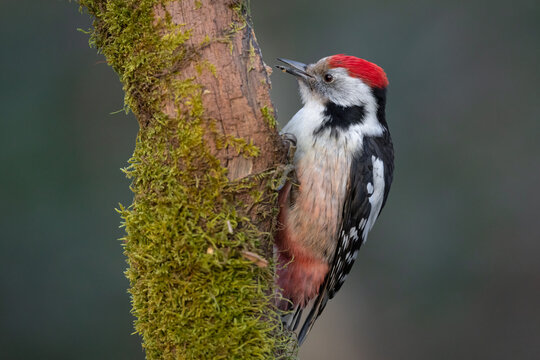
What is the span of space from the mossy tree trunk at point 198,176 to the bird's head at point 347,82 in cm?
89

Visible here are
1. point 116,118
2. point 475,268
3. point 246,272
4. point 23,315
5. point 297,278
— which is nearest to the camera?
point 246,272

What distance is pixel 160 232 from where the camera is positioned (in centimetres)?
205

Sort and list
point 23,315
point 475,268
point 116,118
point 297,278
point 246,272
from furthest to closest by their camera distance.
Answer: point 475,268
point 116,118
point 23,315
point 297,278
point 246,272

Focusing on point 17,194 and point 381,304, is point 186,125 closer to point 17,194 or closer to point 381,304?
point 17,194

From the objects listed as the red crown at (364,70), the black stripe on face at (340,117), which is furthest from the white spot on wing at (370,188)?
the red crown at (364,70)

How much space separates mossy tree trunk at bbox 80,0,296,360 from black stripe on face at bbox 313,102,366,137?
69cm

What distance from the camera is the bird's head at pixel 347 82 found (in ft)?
9.62

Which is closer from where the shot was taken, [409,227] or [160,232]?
[160,232]

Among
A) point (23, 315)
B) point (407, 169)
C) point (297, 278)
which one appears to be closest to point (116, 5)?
point (297, 278)

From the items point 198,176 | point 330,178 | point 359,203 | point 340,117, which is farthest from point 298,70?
point 198,176

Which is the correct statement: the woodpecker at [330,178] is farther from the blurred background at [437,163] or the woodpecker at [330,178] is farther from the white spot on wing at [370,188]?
the blurred background at [437,163]

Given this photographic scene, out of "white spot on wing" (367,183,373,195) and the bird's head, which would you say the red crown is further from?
"white spot on wing" (367,183,373,195)

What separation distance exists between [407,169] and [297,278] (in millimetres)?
3726

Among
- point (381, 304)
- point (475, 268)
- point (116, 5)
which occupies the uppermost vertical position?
point (116, 5)
